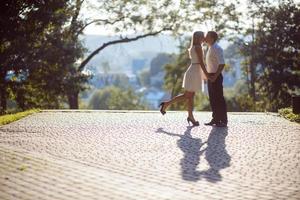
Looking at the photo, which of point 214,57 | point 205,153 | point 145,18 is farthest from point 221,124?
point 145,18

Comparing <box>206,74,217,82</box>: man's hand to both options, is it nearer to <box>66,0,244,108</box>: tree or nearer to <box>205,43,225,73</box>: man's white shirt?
<box>205,43,225,73</box>: man's white shirt

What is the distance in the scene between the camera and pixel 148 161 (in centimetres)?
637

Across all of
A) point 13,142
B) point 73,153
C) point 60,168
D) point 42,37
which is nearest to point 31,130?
point 13,142

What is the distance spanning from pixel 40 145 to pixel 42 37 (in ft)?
54.9

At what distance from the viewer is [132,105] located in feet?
314

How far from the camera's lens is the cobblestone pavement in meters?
4.93

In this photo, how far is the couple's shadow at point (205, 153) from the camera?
567 cm

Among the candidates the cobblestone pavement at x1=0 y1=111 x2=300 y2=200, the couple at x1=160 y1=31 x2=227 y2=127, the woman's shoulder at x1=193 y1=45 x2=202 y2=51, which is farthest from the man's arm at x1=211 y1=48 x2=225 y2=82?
the cobblestone pavement at x1=0 y1=111 x2=300 y2=200

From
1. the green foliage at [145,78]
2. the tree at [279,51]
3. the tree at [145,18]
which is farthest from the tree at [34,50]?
the green foliage at [145,78]

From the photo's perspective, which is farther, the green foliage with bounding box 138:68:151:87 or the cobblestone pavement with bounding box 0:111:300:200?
the green foliage with bounding box 138:68:151:87

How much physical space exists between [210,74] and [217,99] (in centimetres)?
51

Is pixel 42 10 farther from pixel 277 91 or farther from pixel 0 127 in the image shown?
pixel 277 91

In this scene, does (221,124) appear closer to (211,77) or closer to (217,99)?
(217,99)

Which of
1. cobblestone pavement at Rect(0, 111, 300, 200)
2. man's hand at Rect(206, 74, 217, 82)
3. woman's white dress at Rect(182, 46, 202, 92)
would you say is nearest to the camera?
cobblestone pavement at Rect(0, 111, 300, 200)
